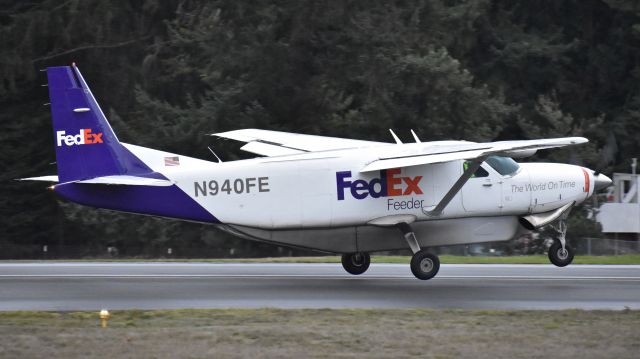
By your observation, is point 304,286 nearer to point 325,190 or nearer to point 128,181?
point 325,190

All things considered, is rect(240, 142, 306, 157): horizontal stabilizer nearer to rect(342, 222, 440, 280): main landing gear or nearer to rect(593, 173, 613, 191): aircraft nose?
rect(342, 222, 440, 280): main landing gear

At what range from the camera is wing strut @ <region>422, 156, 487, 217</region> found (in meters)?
19.7

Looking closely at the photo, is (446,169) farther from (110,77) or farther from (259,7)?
(110,77)

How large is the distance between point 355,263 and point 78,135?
5919 millimetres

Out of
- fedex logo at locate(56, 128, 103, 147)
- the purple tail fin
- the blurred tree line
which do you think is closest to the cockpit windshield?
the purple tail fin

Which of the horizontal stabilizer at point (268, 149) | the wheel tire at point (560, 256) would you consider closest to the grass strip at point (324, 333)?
the wheel tire at point (560, 256)

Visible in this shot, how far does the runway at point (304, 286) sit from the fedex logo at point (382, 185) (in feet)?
5.39

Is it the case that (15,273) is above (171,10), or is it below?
below

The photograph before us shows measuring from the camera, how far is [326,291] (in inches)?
728

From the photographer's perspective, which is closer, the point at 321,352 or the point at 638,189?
the point at 321,352

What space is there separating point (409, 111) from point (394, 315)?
22424 millimetres

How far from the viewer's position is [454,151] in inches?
→ 790

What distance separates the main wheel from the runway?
0.21 meters

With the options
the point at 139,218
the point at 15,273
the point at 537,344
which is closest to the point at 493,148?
the point at 537,344
